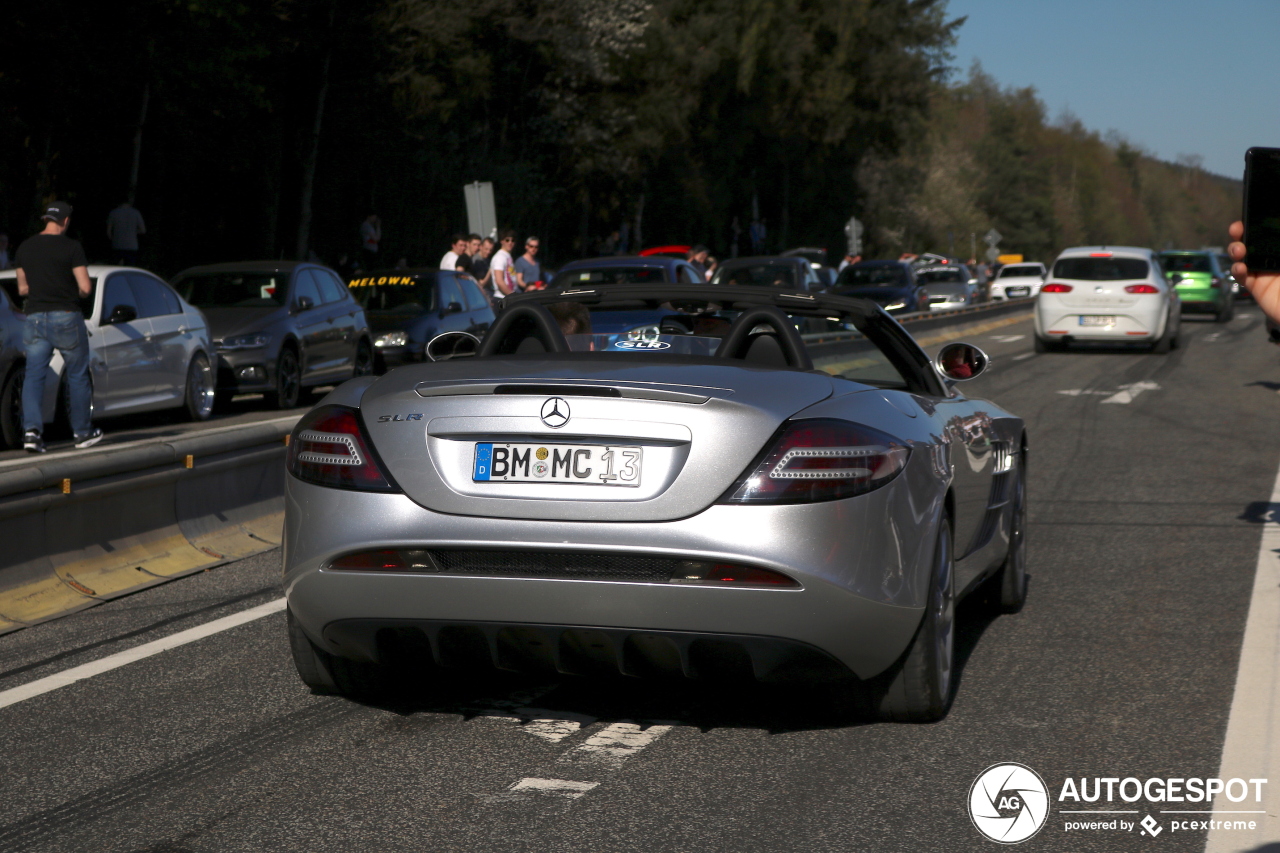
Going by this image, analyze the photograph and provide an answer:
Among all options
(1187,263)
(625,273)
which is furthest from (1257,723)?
(1187,263)

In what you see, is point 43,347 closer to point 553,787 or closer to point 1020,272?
point 553,787

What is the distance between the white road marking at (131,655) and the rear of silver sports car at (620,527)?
1.32 m

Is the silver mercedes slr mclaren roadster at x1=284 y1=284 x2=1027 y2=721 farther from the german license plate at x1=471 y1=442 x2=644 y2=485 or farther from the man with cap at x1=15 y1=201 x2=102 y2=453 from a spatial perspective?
the man with cap at x1=15 y1=201 x2=102 y2=453

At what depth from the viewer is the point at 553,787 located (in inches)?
176

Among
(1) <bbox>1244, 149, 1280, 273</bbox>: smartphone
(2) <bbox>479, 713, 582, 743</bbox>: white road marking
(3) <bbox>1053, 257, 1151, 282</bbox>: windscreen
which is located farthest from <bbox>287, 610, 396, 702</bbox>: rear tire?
(3) <bbox>1053, 257, 1151, 282</bbox>: windscreen

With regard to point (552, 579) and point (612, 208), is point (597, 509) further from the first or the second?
point (612, 208)

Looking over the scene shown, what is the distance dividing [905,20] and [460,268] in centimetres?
4943

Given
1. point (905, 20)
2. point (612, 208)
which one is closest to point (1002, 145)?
point (905, 20)

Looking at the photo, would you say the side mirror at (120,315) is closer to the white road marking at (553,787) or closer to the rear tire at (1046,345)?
the white road marking at (553,787)

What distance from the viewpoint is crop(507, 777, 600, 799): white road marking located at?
4.43 m

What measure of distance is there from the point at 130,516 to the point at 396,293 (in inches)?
569

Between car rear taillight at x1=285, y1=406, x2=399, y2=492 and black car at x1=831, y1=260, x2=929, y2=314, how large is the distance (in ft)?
89.0

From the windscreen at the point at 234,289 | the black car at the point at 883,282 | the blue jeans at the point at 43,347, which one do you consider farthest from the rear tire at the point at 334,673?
the black car at the point at 883,282

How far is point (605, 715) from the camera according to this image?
5273 millimetres
